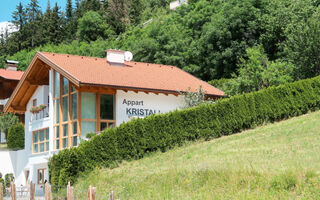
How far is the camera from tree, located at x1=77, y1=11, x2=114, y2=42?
86.2 m

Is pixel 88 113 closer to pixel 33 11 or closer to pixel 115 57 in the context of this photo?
pixel 115 57

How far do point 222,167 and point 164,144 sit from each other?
337 inches

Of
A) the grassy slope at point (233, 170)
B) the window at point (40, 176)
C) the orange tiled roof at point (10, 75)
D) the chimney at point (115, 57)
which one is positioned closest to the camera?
the grassy slope at point (233, 170)

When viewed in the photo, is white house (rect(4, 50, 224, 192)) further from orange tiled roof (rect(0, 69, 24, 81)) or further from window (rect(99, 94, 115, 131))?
orange tiled roof (rect(0, 69, 24, 81))

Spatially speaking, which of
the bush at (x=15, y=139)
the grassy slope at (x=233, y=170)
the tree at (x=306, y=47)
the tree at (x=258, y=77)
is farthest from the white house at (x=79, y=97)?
the tree at (x=306, y=47)

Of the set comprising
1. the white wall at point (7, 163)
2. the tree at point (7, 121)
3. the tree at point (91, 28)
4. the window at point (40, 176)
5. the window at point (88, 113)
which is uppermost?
the tree at point (91, 28)

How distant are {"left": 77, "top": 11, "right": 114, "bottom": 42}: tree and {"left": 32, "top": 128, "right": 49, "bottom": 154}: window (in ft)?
175

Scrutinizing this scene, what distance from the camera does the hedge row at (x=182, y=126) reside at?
23.9 metres

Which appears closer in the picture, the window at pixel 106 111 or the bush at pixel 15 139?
the window at pixel 106 111

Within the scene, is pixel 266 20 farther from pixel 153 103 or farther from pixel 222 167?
pixel 222 167

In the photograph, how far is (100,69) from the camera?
30781mm

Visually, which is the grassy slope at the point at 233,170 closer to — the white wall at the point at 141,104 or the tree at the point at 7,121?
the white wall at the point at 141,104

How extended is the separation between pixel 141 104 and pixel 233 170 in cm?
1386

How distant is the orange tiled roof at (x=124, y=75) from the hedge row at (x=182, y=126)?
3.85m
